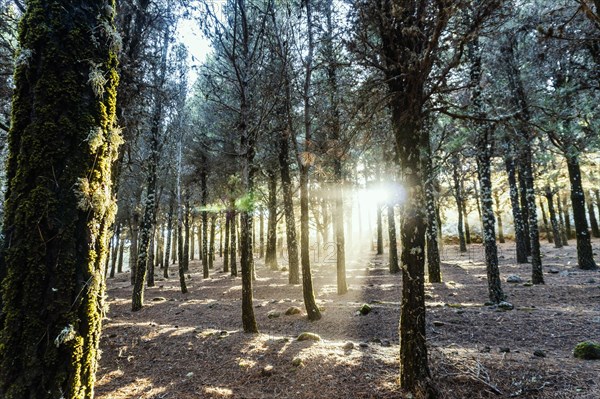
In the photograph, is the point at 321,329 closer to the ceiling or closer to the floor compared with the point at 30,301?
closer to the floor

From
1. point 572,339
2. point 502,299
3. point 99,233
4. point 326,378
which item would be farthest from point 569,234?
point 99,233

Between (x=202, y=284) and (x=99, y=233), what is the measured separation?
605 inches

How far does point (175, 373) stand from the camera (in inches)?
219

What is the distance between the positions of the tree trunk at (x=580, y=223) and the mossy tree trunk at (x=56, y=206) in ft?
57.2

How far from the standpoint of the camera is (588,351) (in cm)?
507

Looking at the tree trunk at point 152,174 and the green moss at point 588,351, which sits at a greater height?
the tree trunk at point 152,174

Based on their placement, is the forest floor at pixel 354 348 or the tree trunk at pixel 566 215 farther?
the tree trunk at pixel 566 215

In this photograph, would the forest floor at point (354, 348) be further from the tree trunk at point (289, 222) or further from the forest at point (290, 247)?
the tree trunk at point (289, 222)

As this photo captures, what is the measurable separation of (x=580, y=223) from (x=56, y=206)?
17.9 metres

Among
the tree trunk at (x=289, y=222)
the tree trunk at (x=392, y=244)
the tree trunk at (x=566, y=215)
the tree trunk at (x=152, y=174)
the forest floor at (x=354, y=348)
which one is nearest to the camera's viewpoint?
the forest floor at (x=354, y=348)

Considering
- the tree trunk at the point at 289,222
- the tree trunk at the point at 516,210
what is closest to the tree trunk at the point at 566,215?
the tree trunk at the point at 516,210

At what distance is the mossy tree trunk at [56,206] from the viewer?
1957 mm

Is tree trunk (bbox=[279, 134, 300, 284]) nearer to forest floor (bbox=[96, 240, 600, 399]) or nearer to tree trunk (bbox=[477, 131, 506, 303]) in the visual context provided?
forest floor (bbox=[96, 240, 600, 399])

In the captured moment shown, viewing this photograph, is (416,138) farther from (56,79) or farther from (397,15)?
(56,79)
